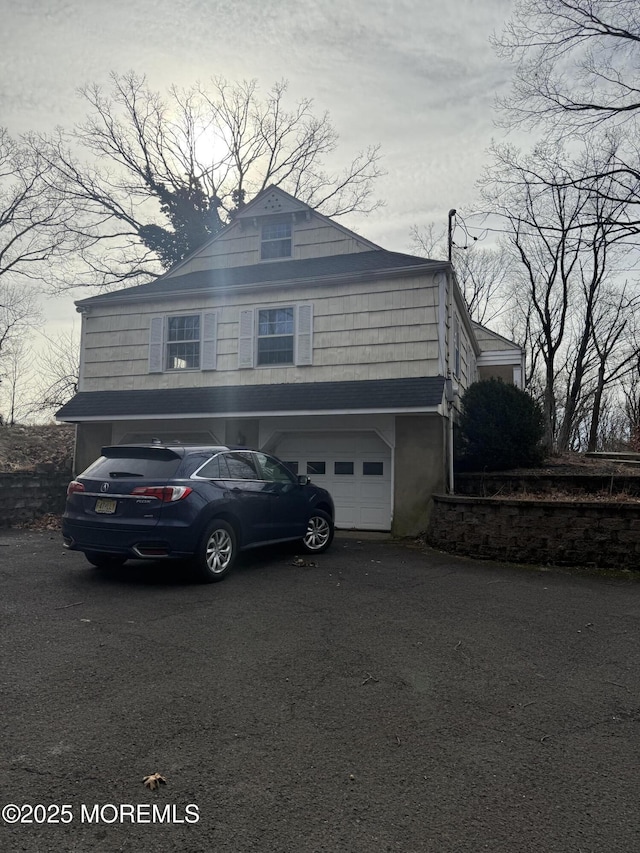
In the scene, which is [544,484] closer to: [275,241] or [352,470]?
[352,470]

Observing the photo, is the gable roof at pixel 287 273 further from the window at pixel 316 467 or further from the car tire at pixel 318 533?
the car tire at pixel 318 533

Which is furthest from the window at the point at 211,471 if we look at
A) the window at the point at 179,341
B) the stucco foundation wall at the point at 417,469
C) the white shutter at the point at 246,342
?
the window at the point at 179,341

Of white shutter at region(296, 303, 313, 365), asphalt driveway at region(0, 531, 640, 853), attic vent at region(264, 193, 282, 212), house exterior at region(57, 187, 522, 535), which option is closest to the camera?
asphalt driveway at region(0, 531, 640, 853)

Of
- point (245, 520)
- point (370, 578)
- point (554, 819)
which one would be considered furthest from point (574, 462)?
point (554, 819)

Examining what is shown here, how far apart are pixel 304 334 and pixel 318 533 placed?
17.1 feet

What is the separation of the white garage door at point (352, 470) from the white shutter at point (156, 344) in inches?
151

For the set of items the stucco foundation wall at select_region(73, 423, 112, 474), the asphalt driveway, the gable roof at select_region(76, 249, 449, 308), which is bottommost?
the asphalt driveway

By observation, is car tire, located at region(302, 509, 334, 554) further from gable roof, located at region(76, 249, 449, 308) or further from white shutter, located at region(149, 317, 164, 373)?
white shutter, located at region(149, 317, 164, 373)

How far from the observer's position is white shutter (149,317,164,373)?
14.3 metres

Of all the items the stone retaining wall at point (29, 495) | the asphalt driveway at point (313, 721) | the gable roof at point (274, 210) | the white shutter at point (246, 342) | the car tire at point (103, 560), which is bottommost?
the asphalt driveway at point (313, 721)

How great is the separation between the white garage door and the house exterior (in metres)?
0.03

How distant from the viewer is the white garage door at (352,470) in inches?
488

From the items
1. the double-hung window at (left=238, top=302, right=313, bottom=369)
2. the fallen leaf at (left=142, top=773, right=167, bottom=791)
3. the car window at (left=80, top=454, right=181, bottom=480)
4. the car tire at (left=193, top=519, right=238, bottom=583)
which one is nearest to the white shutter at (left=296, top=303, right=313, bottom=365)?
the double-hung window at (left=238, top=302, right=313, bottom=369)

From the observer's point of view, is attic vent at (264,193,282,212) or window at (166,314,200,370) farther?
attic vent at (264,193,282,212)
